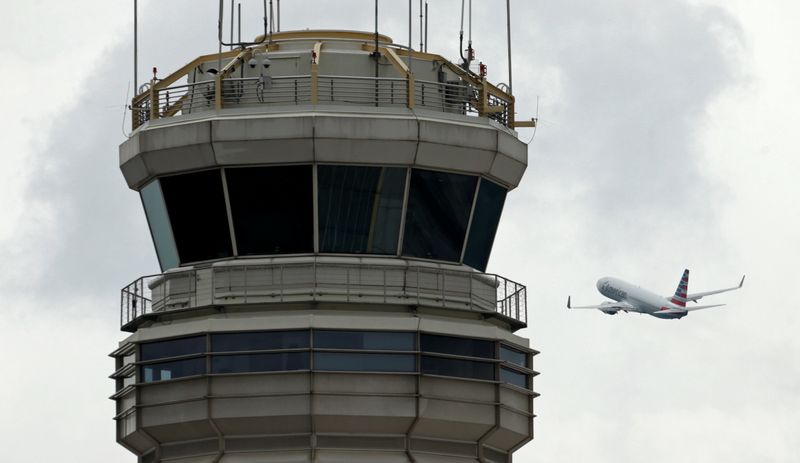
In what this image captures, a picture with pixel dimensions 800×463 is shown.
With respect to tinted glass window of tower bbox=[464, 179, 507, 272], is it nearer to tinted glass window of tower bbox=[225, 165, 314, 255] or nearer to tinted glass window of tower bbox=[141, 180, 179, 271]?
tinted glass window of tower bbox=[225, 165, 314, 255]

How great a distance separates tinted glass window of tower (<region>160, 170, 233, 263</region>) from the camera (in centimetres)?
5103

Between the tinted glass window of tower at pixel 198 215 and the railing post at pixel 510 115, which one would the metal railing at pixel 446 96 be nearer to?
the railing post at pixel 510 115

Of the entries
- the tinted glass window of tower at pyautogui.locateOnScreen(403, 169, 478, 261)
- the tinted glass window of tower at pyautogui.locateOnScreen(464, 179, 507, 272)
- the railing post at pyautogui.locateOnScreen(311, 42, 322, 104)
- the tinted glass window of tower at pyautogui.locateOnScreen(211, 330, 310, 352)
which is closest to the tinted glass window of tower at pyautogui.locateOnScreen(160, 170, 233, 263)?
the tinted glass window of tower at pyautogui.locateOnScreen(211, 330, 310, 352)

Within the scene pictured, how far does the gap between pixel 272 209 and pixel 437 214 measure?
165 inches

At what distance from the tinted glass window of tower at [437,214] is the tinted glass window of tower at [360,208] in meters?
0.36

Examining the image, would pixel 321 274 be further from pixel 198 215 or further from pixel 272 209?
pixel 198 215

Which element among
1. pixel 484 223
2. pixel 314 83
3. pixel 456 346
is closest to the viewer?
pixel 456 346

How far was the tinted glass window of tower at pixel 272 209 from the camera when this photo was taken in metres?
50.4

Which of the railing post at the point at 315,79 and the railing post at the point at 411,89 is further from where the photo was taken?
the railing post at the point at 411,89

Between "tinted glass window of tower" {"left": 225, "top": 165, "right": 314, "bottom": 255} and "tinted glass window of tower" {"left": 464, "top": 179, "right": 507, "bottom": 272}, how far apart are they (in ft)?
14.7

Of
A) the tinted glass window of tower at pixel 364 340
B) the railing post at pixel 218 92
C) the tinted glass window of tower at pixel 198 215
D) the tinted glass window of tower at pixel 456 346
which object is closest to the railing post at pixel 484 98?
the tinted glass window of tower at pixel 456 346

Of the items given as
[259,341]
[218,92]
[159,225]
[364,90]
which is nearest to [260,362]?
[259,341]

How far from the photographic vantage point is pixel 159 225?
5259 centimetres

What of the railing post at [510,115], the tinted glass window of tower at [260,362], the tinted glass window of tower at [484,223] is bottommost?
the tinted glass window of tower at [260,362]
